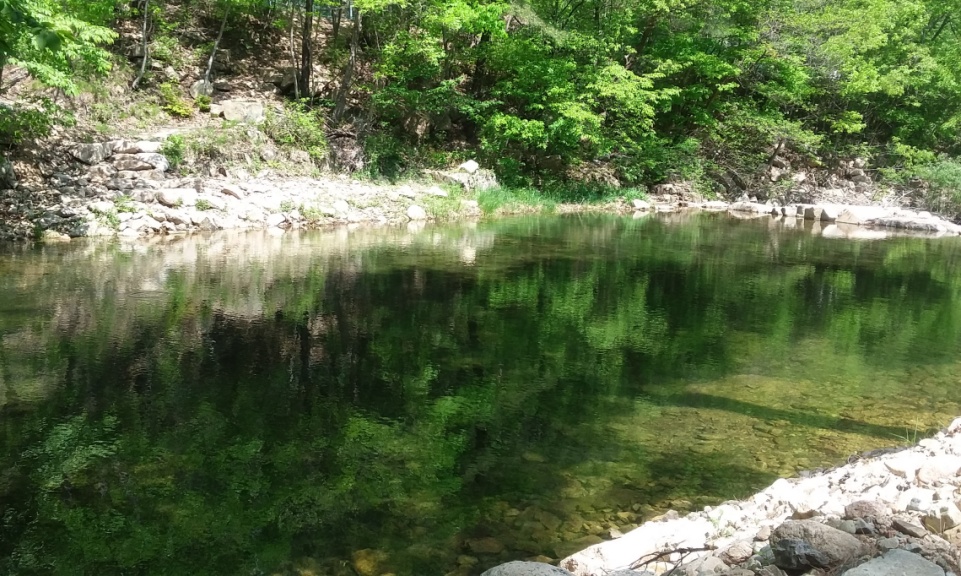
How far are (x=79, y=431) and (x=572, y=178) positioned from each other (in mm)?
29191

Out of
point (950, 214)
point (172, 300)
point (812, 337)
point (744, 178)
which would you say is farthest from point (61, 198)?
point (950, 214)

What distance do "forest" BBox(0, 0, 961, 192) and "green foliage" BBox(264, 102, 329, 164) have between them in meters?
0.57

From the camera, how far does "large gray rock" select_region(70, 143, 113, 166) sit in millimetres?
19266

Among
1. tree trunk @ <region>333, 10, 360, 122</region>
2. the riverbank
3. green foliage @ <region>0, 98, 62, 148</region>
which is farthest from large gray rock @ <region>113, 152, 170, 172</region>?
tree trunk @ <region>333, 10, 360, 122</region>

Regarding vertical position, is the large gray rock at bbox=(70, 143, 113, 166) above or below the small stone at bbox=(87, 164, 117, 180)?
above

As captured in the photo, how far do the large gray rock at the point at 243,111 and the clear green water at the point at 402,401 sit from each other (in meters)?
10.1

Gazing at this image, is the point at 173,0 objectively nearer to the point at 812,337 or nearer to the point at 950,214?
the point at 812,337

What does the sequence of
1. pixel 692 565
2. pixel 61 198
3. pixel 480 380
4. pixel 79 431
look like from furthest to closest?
pixel 61 198 < pixel 480 380 < pixel 79 431 < pixel 692 565

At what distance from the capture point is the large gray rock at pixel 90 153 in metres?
19.3

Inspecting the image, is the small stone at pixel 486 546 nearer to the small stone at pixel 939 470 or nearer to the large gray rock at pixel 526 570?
the large gray rock at pixel 526 570

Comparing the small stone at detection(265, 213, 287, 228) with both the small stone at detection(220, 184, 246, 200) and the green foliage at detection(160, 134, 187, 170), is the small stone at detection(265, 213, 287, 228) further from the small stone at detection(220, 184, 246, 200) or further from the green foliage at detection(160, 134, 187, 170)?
the green foliage at detection(160, 134, 187, 170)

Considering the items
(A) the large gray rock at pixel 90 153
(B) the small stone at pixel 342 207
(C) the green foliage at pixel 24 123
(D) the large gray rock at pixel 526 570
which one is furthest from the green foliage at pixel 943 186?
(D) the large gray rock at pixel 526 570

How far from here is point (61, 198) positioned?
59.6 feet

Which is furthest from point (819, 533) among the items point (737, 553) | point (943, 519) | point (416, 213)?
point (416, 213)
